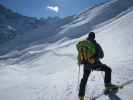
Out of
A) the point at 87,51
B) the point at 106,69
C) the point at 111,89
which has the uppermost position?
the point at 87,51

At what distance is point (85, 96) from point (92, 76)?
2.76 m

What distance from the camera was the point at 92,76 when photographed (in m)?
12.5

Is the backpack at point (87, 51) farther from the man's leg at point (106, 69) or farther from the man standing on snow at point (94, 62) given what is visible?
the man's leg at point (106, 69)

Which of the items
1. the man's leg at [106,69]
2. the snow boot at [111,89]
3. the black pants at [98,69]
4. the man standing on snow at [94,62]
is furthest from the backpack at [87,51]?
the snow boot at [111,89]

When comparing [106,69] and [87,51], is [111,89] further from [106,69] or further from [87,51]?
[87,51]

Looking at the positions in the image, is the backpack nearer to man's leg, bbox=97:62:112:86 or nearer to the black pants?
the black pants

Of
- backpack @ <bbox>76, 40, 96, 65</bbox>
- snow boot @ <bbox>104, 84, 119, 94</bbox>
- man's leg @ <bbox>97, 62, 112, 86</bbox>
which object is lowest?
snow boot @ <bbox>104, 84, 119, 94</bbox>

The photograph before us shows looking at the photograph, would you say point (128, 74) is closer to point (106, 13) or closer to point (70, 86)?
point (70, 86)

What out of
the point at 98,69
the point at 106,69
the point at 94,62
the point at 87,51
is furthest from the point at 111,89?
the point at 87,51

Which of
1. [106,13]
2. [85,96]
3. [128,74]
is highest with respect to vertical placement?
[106,13]

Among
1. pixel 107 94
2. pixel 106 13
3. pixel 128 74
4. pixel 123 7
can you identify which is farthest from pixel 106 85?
pixel 123 7

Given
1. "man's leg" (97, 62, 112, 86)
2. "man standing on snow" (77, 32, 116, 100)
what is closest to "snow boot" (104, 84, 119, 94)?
"man standing on snow" (77, 32, 116, 100)

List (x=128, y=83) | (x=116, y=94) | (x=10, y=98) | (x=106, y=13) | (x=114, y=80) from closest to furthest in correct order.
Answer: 1. (x=116, y=94)
2. (x=128, y=83)
3. (x=114, y=80)
4. (x=10, y=98)
5. (x=106, y=13)

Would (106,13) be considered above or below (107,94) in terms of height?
above
